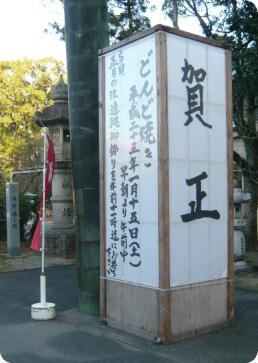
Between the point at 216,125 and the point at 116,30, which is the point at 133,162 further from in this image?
the point at 116,30

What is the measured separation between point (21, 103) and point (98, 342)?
3553 cm

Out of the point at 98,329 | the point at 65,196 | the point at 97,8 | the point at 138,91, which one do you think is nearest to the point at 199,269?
the point at 98,329

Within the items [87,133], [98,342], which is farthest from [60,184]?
[98,342]

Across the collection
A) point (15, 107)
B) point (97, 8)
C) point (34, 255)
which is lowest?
point (34, 255)

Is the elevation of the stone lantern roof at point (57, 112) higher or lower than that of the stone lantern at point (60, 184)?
higher

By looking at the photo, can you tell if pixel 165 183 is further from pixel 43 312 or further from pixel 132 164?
pixel 43 312

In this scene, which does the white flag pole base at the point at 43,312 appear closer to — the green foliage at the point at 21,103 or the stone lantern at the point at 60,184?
the stone lantern at the point at 60,184

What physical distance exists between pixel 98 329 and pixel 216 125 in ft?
9.61

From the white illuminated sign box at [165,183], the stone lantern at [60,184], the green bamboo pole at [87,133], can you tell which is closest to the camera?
the white illuminated sign box at [165,183]

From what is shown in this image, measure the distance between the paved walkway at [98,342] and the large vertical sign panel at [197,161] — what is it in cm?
72

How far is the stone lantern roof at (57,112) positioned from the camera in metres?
14.0

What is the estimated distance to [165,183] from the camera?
5.49m

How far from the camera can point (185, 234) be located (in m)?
5.71

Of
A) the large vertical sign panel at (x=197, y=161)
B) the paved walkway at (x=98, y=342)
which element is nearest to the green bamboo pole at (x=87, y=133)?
the paved walkway at (x=98, y=342)
